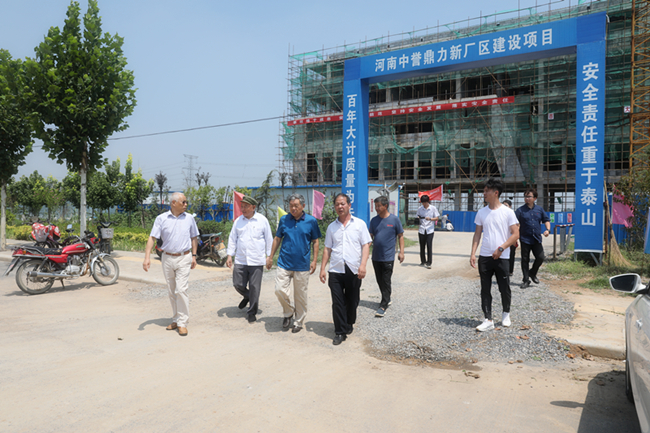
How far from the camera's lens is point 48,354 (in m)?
4.48

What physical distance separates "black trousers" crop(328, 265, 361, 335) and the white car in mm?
2638

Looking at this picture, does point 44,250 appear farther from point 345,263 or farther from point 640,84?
point 640,84

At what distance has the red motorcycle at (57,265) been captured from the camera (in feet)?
25.5

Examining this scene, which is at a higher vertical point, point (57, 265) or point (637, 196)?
point (637, 196)

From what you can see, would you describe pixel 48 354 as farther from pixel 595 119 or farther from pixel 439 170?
pixel 439 170

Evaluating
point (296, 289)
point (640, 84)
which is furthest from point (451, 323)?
point (640, 84)

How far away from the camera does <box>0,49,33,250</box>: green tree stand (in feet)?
40.9

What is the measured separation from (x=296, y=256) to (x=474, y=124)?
95.9ft

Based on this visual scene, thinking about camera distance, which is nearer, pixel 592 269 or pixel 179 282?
pixel 179 282

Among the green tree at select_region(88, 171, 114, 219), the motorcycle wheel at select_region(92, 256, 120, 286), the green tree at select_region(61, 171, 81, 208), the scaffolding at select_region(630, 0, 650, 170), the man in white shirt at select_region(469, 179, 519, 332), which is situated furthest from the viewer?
the green tree at select_region(61, 171, 81, 208)

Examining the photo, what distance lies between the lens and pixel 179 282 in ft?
17.6

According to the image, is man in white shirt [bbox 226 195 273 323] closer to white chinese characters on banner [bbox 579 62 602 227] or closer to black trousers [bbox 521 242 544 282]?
black trousers [bbox 521 242 544 282]

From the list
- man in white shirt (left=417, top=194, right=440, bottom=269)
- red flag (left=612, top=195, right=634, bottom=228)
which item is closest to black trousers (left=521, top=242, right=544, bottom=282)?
man in white shirt (left=417, top=194, right=440, bottom=269)

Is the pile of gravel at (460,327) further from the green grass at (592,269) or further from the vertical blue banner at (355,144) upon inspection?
the vertical blue banner at (355,144)
